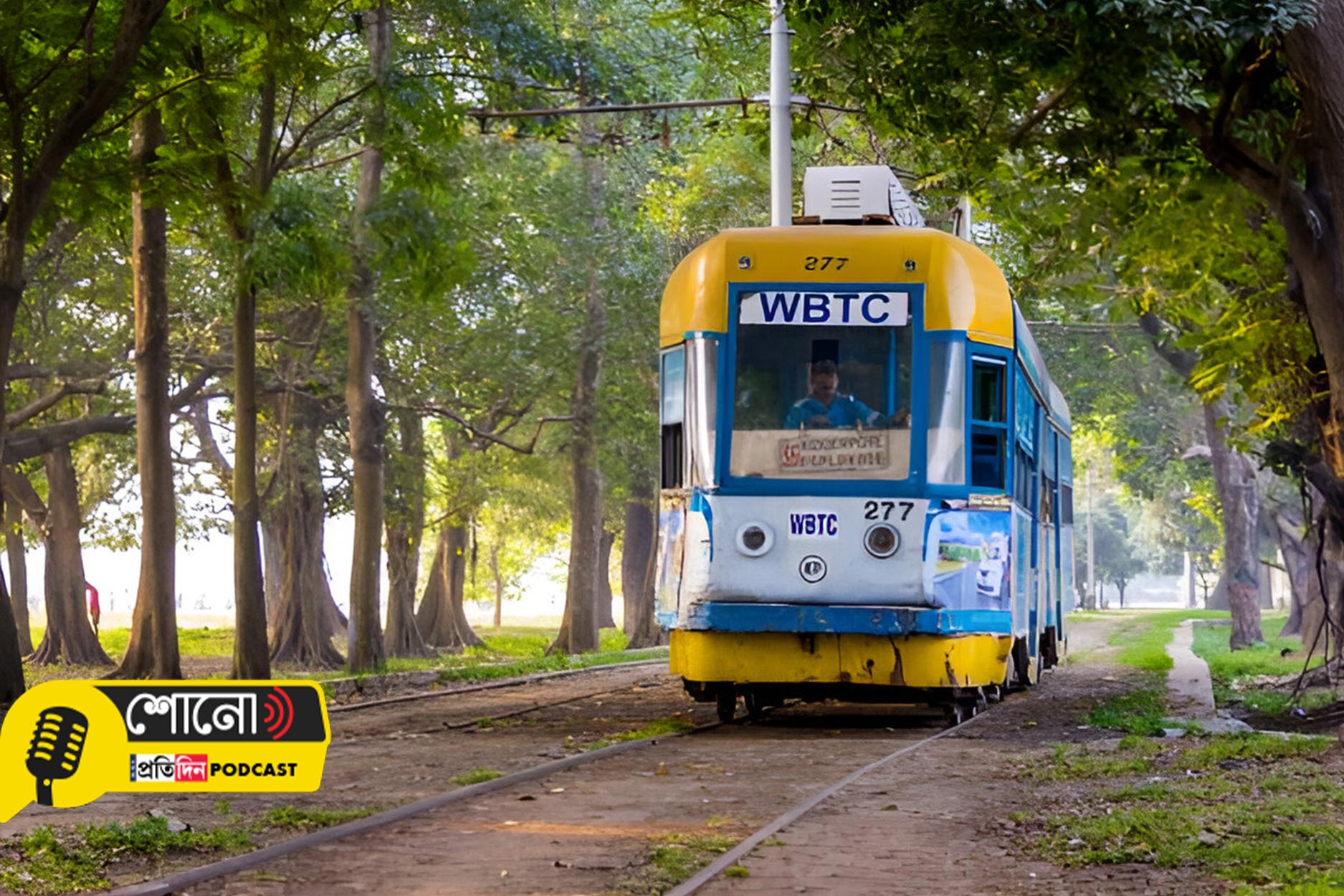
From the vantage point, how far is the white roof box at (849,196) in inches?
656

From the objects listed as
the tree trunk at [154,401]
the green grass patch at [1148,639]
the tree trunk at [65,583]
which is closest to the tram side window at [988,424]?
the tree trunk at [154,401]

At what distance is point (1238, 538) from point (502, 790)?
1162 inches

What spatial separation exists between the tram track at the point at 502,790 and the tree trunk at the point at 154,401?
24.0 feet

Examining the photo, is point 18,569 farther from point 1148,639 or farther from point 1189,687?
point 1189,687

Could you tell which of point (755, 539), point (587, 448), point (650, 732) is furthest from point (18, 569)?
point (755, 539)

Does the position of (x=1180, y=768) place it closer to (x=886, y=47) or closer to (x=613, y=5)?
(x=886, y=47)

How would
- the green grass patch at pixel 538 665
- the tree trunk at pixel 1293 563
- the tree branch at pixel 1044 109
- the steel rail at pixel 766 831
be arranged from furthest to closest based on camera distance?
the tree trunk at pixel 1293 563, the green grass patch at pixel 538 665, the tree branch at pixel 1044 109, the steel rail at pixel 766 831

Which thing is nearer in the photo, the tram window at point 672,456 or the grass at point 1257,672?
the tram window at point 672,456

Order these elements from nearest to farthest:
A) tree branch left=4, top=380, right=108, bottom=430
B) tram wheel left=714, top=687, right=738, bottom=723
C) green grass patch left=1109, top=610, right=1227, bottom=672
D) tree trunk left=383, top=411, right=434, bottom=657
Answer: tram wheel left=714, top=687, right=738, bottom=723, green grass patch left=1109, top=610, right=1227, bottom=672, tree branch left=4, top=380, right=108, bottom=430, tree trunk left=383, top=411, right=434, bottom=657

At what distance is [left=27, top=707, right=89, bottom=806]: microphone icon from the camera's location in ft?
23.0

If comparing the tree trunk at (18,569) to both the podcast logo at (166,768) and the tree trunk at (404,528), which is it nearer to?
the tree trunk at (404,528)

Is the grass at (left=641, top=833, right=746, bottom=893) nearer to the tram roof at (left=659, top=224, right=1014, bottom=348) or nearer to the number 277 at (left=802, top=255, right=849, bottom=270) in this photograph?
the tram roof at (left=659, top=224, right=1014, bottom=348)

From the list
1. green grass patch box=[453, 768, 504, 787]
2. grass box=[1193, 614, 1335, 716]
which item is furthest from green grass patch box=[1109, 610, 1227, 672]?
green grass patch box=[453, 768, 504, 787]

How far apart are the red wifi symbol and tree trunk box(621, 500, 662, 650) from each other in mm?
37906
